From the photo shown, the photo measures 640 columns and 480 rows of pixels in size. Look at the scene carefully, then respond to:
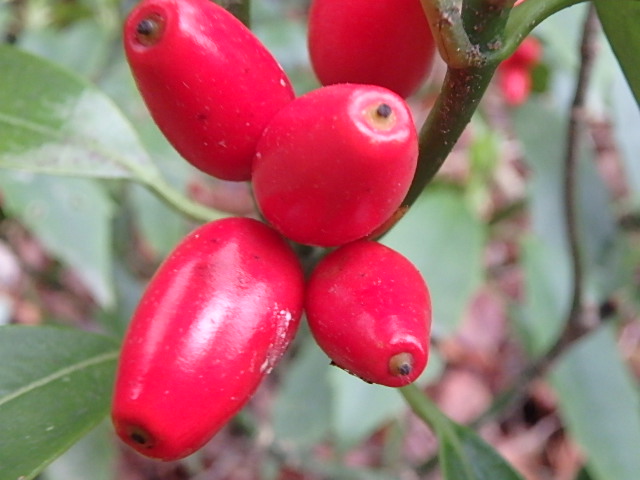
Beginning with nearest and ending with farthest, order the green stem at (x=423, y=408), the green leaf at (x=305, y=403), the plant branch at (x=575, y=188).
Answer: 1. the green stem at (x=423, y=408)
2. the plant branch at (x=575, y=188)
3. the green leaf at (x=305, y=403)

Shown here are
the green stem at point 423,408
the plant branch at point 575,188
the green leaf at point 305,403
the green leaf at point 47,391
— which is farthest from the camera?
the green leaf at point 305,403

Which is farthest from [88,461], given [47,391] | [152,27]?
[152,27]

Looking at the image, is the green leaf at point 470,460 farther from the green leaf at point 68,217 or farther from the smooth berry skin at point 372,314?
the green leaf at point 68,217

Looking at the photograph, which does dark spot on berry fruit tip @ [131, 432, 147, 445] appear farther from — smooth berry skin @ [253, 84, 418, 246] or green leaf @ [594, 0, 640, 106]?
green leaf @ [594, 0, 640, 106]

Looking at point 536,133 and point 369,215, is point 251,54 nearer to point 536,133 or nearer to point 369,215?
point 369,215

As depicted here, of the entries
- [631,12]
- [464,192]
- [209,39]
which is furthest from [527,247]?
[209,39]

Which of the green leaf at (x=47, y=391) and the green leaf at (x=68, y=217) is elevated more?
the green leaf at (x=47, y=391)

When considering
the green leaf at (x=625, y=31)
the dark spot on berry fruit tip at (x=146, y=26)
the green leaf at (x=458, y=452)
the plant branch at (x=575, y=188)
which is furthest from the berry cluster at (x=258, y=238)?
the plant branch at (x=575, y=188)

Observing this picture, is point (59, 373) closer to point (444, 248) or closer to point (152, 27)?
point (152, 27)

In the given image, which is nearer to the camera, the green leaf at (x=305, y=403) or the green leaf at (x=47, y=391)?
the green leaf at (x=47, y=391)
